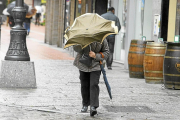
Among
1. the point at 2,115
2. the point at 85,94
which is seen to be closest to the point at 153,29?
the point at 85,94

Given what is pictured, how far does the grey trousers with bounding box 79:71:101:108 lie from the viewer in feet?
25.0

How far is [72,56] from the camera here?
19641 mm

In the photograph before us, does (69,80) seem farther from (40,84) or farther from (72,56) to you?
(72,56)

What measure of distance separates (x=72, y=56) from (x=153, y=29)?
585cm

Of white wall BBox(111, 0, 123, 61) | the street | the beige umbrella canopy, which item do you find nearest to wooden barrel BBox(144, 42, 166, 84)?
the street

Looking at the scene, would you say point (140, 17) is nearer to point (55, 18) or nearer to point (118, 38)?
point (118, 38)

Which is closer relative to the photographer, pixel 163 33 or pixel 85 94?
pixel 85 94

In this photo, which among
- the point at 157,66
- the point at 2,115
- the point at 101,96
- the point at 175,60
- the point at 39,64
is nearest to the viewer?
the point at 2,115

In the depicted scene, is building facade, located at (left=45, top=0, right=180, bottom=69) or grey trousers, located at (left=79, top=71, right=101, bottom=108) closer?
grey trousers, located at (left=79, top=71, right=101, bottom=108)

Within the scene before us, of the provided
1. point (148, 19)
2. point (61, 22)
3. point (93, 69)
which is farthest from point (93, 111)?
point (61, 22)

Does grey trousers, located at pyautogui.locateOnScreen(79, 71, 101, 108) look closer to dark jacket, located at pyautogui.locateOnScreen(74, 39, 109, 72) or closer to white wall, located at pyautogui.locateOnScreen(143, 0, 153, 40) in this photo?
dark jacket, located at pyautogui.locateOnScreen(74, 39, 109, 72)

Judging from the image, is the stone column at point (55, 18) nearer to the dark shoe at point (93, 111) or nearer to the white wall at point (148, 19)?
the white wall at point (148, 19)

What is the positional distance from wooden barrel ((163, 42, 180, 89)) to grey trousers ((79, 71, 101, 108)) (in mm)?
3254

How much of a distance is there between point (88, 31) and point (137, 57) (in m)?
5.34
